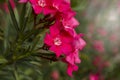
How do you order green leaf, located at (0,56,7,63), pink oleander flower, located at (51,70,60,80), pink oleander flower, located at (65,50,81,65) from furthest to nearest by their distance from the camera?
pink oleander flower, located at (51,70,60,80) < green leaf, located at (0,56,7,63) < pink oleander flower, located at (65,50,81,65)

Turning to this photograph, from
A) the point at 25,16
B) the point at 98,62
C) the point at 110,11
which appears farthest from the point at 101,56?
the point at 25,16

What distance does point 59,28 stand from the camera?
1691mm

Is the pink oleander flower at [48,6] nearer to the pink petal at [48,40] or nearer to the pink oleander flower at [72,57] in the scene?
the pink petal at [48,40]

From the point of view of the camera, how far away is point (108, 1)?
8.20 m

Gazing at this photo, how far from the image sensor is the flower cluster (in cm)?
168

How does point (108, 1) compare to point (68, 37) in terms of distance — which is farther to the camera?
point (108, 1)

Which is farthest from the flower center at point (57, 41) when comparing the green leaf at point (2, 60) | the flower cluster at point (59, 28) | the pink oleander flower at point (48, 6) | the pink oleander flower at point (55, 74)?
the pink oleander flower at point (55, 74)

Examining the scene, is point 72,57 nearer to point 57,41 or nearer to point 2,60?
point 57,41

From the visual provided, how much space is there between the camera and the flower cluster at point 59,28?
168 centimetres

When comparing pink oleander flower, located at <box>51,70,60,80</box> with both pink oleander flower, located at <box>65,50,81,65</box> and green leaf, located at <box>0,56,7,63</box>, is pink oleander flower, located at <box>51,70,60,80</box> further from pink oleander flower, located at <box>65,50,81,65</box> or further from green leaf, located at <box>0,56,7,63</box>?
pink oleander flower, located at <box>65,50,81,65</box>

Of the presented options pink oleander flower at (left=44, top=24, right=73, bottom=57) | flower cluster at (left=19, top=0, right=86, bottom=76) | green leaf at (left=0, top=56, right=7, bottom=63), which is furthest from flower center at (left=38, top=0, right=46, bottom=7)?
green leaf at (left=0, top=56, right=7, bottom=63)

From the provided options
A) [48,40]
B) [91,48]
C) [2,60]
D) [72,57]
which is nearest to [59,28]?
[48,40]

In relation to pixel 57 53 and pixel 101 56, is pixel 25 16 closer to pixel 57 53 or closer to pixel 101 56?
pixel 57 53

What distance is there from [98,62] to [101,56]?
0.57m
